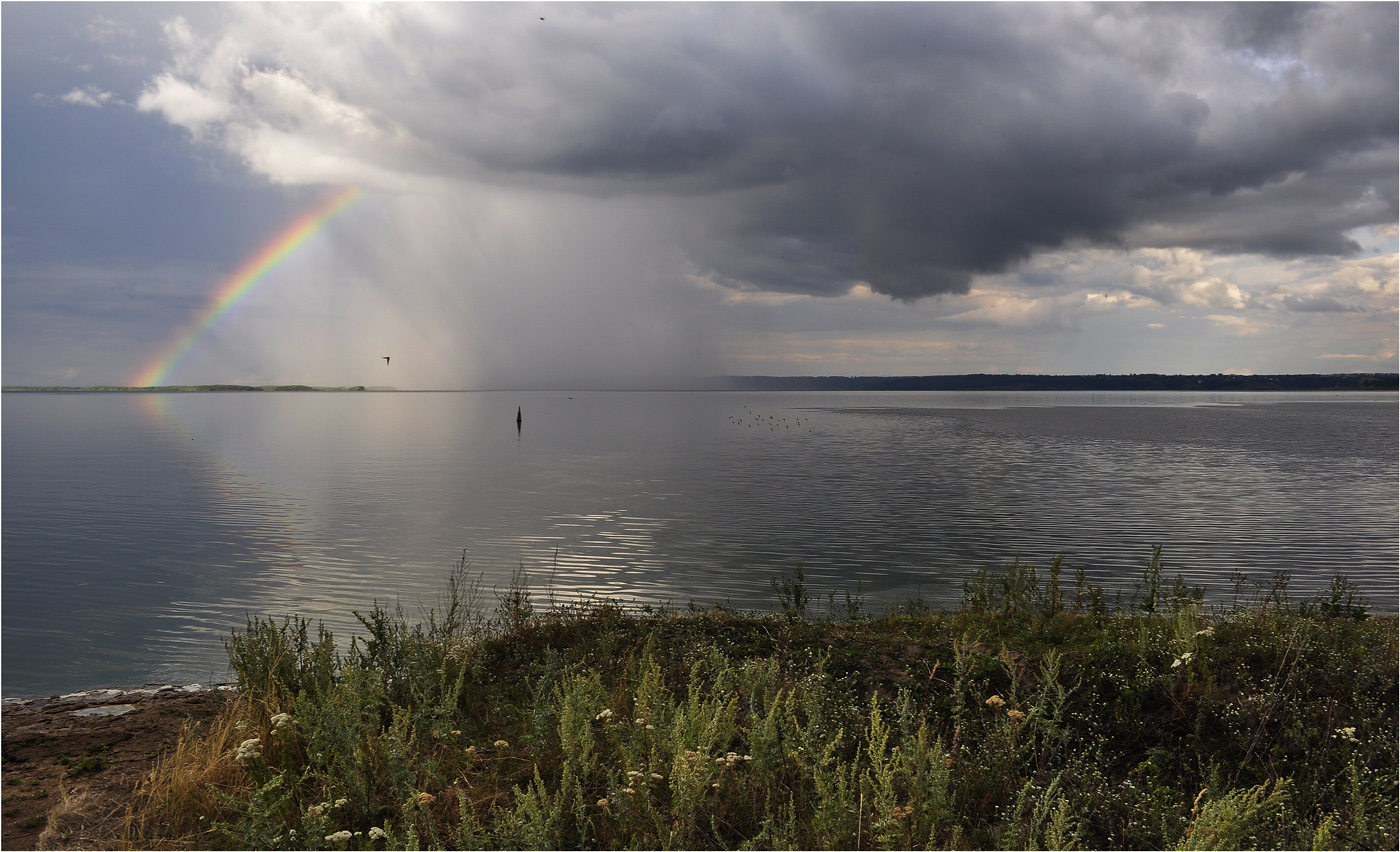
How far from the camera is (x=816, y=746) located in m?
6.55

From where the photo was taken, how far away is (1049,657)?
721 cm

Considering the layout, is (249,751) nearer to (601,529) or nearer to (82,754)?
(82,754)

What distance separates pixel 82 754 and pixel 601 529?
18.6 metres

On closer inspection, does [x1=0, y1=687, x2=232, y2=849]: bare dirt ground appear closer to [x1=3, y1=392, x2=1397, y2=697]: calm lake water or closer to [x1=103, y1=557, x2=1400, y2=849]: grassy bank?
[x1=103, y1=557, x2=1400, y2=849]: grassy bank

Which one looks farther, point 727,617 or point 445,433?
point 445,433

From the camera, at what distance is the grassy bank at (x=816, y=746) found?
18.6 feet

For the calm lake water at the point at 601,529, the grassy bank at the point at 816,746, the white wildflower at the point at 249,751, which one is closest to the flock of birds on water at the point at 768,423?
the calm lake water at the point at 601,529

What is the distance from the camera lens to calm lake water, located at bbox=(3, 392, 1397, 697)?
17.5 metres

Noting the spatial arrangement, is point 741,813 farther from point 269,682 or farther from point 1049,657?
point 269,682

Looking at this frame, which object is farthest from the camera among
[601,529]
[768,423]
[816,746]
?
[768,423]

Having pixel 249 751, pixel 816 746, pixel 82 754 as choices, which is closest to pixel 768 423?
pixel 82 754

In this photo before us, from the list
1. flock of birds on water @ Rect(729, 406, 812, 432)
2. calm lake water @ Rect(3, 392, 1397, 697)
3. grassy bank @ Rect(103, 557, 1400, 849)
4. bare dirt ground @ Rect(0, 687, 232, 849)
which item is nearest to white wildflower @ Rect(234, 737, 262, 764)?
grassy bank @ Rect(103, 557, 1400, 849)

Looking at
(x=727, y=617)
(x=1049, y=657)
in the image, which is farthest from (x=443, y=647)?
(x=1049, y=657)

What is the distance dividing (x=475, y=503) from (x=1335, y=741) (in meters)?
29.5
